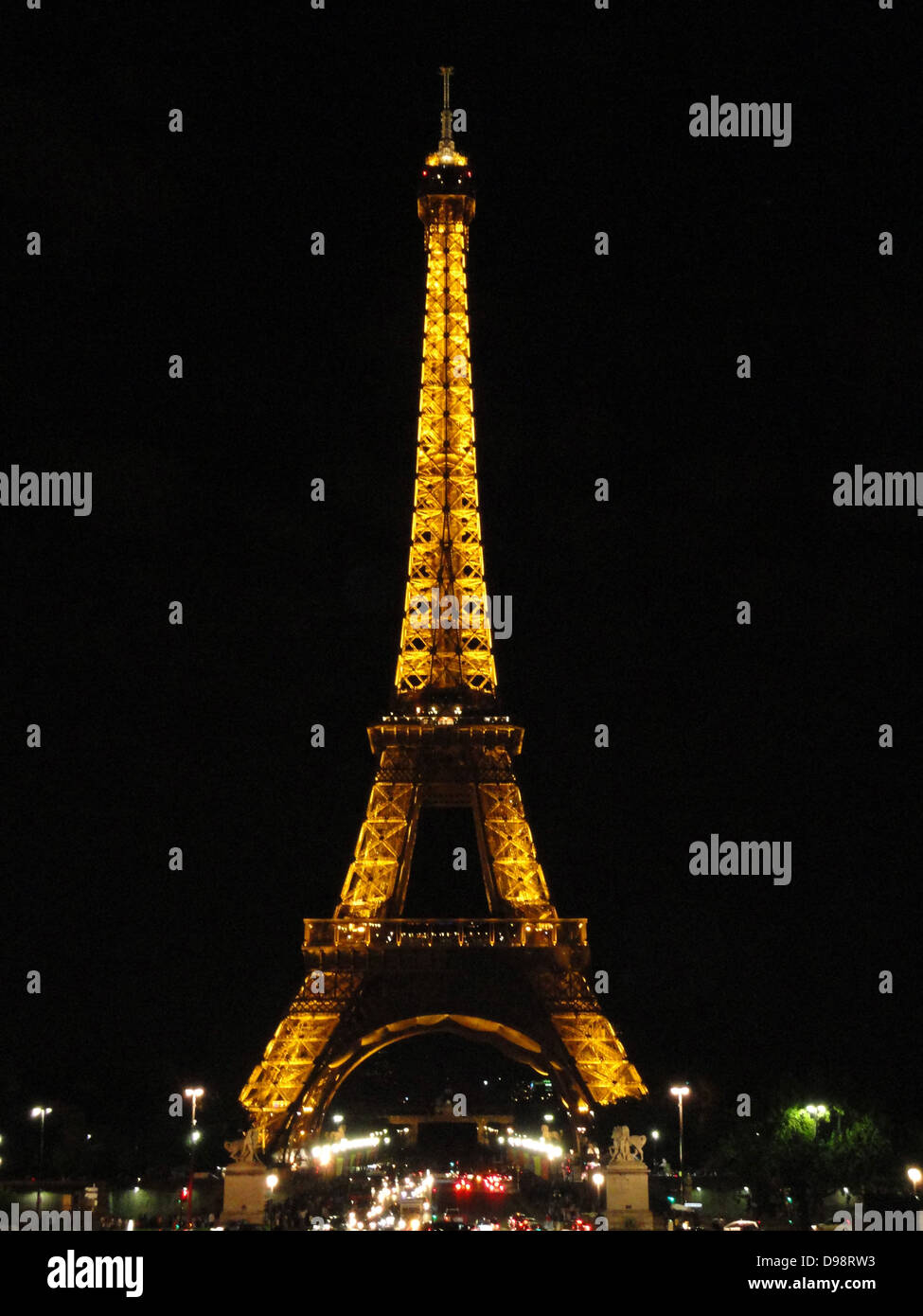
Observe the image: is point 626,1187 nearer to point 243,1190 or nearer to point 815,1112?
point 815,1112

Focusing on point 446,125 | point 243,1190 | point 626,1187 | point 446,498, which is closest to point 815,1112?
point 626,1187

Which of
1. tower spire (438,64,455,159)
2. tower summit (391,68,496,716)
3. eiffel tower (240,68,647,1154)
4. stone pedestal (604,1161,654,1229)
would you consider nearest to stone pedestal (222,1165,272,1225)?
eiffel tower (240,68,647,1154)

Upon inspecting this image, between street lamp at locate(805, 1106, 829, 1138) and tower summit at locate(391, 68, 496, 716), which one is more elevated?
tower summit at locate(391, 68, 496, 716)

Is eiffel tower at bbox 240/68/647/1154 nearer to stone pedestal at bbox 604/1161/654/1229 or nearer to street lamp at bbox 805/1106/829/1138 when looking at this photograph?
street lamp at bbox 805/1106/829/1138

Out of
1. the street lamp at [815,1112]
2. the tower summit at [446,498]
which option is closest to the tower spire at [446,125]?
the tower summit at [446,498]

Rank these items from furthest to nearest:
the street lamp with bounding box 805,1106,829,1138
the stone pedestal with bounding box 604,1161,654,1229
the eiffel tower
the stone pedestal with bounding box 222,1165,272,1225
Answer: the eiffel tower
the street lamp with bounding box 805,1106,829,1138
the stone pedestal with bounding box 222,1165,272,1225
the stone pedestal with bounding box 604,1161,654,1229

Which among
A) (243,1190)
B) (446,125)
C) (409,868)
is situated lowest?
(243,1190)
